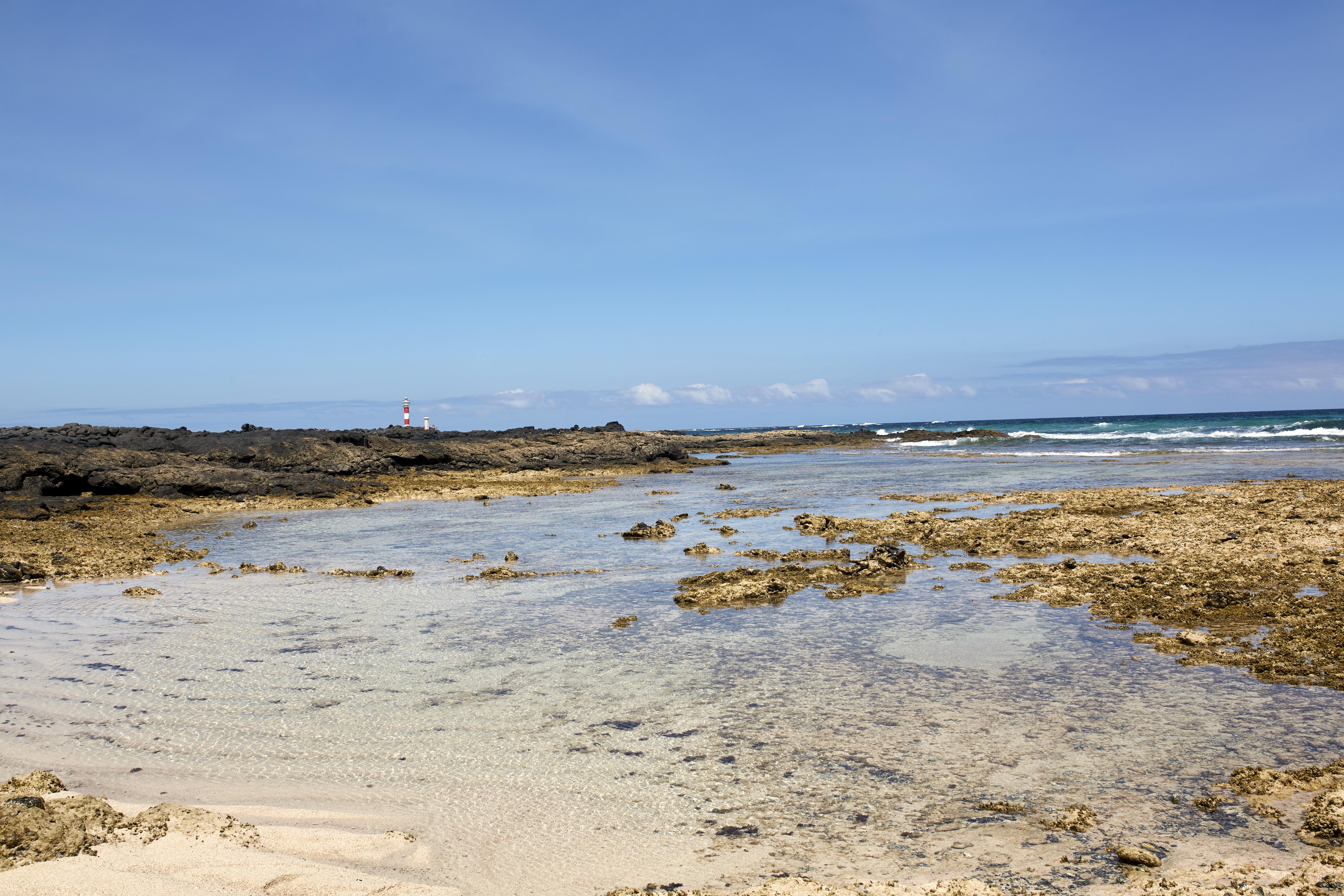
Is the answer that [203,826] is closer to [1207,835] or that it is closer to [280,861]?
[280,861]

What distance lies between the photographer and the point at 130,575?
10.7 metres

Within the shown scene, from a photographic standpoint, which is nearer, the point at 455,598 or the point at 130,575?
the point at 455,598

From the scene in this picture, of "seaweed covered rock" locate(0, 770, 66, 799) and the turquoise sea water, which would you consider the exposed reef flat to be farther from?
the turquoise sea water

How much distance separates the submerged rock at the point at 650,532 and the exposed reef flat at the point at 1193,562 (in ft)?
7.68

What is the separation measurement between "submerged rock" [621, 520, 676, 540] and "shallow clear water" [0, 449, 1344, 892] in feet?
12.3

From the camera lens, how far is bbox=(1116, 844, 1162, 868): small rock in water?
3.12m

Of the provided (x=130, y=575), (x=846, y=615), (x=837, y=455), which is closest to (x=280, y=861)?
(x=846, y=615)

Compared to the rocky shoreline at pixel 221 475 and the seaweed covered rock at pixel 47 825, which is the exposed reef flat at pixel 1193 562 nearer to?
the seaweed covered rock at pixel 47 825

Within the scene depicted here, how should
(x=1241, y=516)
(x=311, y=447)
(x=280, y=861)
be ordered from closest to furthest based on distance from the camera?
(x=280, y=861) < (x=1241, y=516) < (x=311, y=447)

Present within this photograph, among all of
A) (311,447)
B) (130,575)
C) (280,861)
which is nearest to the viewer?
(280,861)

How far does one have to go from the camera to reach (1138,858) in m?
3.13

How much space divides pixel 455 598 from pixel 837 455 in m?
39.3

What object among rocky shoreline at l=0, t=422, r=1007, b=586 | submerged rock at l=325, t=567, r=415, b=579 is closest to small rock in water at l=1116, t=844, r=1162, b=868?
submerged rock at l=325, t=567, r=415, b=579

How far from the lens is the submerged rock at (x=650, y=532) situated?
13.4m
